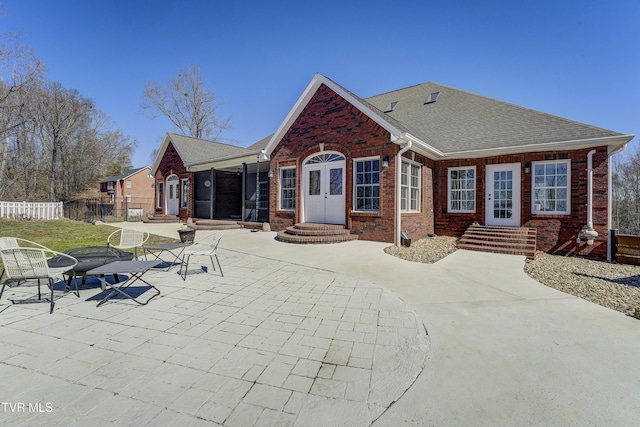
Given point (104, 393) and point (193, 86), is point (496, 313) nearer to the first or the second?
point (104, 393)

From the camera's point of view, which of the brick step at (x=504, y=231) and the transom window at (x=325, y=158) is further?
the transom window at (x=325, y=158)

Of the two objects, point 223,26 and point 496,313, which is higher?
point 223,26

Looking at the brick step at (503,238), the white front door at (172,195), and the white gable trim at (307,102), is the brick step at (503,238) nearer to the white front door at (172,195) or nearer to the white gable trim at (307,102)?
the white gable trim at (307,102)

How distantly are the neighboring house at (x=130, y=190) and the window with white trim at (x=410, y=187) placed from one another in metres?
29.1

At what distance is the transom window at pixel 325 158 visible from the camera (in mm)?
10810

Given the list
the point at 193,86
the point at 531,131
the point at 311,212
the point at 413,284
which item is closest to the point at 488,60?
the point at 531,131

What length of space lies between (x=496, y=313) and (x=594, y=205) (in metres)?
8.30

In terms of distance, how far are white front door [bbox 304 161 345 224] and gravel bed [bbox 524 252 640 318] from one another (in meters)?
6.16

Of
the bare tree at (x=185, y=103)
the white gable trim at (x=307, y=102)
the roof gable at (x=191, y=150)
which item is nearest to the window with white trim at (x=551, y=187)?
the white gable trim at (x=307, y=102)

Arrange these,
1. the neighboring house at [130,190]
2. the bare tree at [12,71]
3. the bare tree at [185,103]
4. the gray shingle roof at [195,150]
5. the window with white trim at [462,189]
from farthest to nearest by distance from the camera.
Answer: the neighboring house at [130,190] < the bare tree at [185,103] < the gray shingle roof at [195,150] < the bare tree at [12,71] < the window with white trim at [462,189]

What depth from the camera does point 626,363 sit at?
8.70 ft

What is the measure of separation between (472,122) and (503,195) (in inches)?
150

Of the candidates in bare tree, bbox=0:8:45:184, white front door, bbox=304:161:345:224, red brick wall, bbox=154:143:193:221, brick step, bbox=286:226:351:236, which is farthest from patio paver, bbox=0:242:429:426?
bare tree, bbox=0:8:45:184

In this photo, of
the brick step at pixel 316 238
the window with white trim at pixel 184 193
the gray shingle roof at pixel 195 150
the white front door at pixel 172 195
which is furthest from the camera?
the white front door at pixel 172 195
